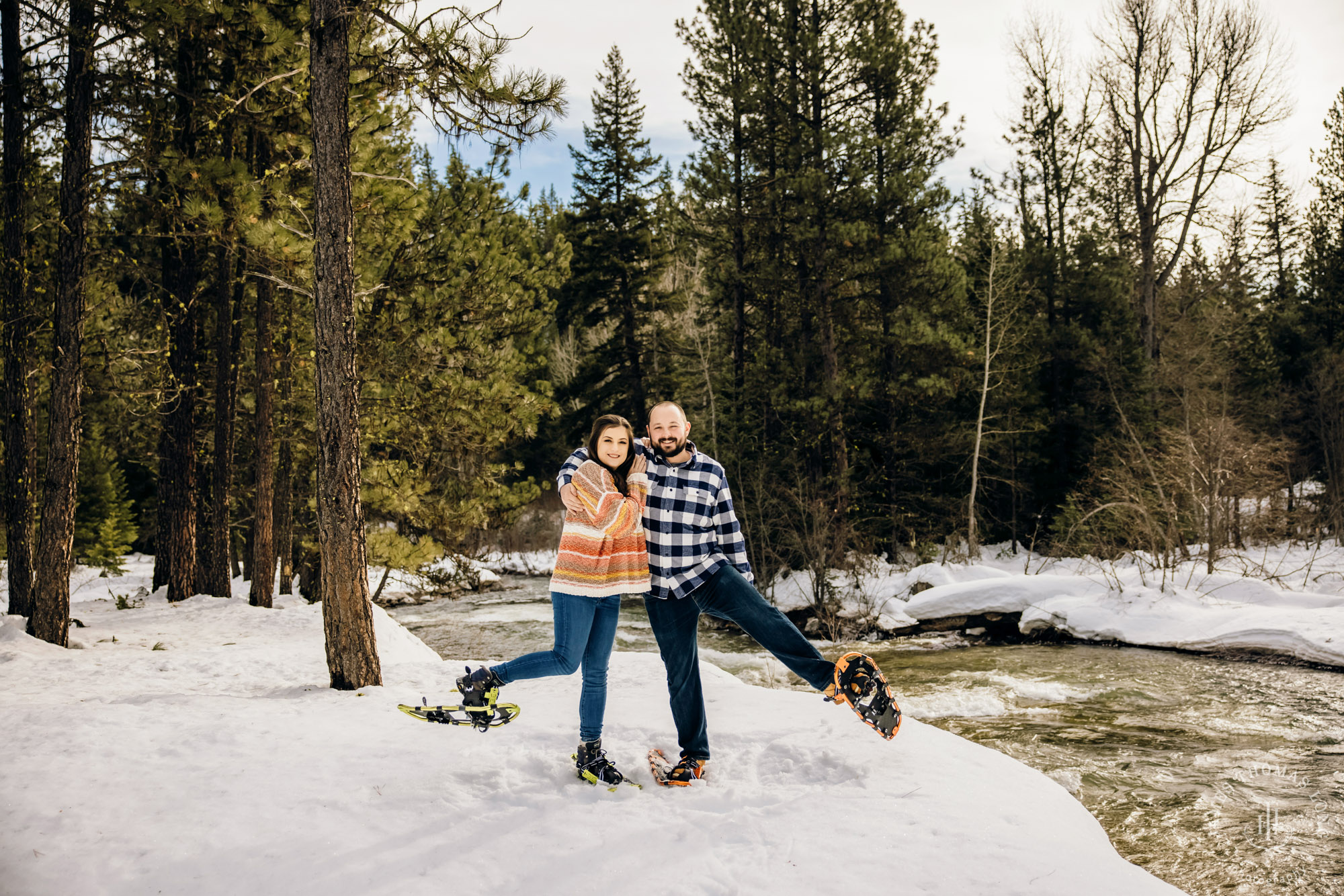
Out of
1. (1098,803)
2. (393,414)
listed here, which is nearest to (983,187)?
(393,414)

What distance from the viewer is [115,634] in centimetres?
900

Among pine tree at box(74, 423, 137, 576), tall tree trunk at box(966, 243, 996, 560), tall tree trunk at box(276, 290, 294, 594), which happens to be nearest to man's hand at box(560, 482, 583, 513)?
tall tree trunk at box(276, 290, 294, 594)

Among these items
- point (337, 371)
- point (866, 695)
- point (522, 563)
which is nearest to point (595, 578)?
point (866, 695)

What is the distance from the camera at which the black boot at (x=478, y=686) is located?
395 cm

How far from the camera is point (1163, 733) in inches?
268

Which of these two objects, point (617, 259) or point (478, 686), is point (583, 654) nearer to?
point (478, 686)

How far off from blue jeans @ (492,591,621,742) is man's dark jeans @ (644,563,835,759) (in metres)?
0.25

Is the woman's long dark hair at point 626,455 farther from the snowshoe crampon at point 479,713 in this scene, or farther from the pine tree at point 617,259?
the pine tree at point 617,259

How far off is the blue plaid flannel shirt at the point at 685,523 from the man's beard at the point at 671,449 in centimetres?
3

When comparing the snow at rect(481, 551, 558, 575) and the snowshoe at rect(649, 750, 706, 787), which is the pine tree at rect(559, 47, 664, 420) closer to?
the snow at rect(481, 551, 558, 575)

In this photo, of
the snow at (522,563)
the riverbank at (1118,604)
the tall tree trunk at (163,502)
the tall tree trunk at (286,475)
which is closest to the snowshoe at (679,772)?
the riverbank at (1118,604)

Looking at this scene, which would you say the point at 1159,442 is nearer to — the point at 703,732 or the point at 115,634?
the point at 703,732

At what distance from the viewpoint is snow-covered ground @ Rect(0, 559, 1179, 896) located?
294 centimetres

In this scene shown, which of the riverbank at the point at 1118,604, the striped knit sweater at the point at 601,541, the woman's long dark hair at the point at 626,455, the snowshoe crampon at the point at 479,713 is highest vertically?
the woman's long dark hair at the point at 626,455
